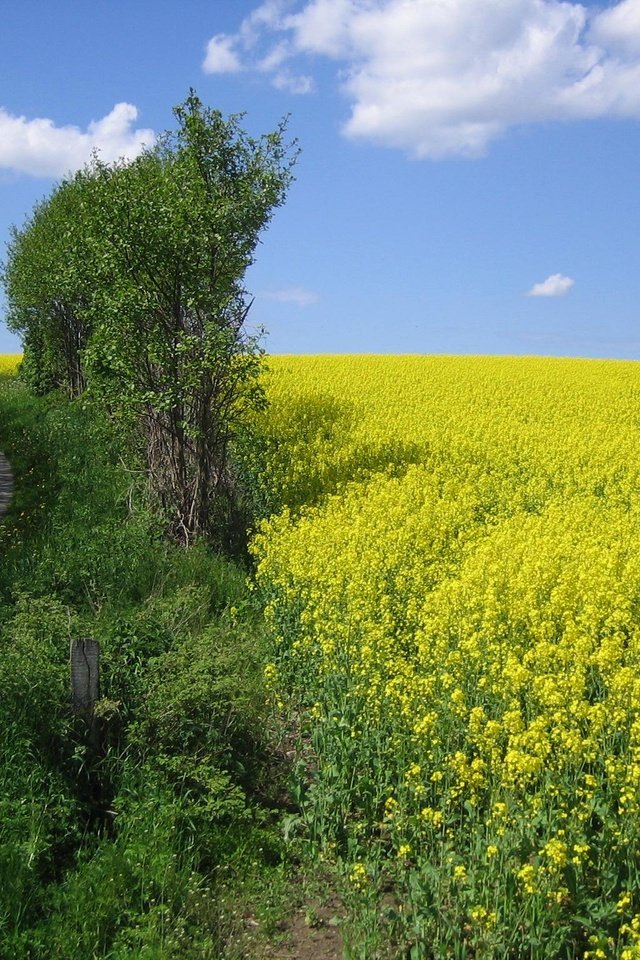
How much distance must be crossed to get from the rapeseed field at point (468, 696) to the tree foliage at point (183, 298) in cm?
180

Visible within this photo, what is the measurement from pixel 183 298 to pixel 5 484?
25.2 feet

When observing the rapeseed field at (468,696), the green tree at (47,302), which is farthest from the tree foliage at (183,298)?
the green tree at (47,302)

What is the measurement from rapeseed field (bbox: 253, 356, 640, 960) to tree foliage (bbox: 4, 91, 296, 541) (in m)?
1.80

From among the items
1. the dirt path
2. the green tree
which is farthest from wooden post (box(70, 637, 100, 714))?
the green tree

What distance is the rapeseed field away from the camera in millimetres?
4758

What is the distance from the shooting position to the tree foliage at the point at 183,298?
12.5 metres

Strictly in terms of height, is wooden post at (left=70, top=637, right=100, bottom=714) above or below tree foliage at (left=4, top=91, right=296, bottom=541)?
below

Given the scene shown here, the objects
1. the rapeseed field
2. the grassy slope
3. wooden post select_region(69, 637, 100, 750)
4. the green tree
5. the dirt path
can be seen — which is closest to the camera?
the rapeseed field

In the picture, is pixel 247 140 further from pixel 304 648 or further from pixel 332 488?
pixel 304 648

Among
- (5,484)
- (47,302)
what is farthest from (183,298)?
(47,302)

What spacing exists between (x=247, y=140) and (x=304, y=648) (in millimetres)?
8426

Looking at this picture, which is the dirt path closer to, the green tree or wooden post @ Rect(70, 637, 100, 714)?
the green tree

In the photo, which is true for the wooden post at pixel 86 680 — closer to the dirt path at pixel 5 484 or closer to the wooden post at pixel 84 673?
the wooden post at pixel 84 673

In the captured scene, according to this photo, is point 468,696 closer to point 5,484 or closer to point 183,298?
point 183,298
